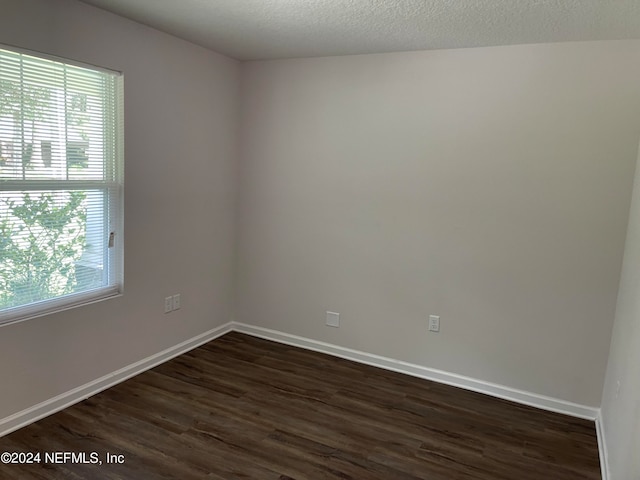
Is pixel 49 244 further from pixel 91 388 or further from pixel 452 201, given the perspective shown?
pixel 452 201

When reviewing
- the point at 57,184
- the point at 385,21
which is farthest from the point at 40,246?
the point at 385,21

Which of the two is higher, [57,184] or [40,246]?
[57,184]

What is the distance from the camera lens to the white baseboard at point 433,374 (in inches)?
123

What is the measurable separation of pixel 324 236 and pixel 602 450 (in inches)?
89.8

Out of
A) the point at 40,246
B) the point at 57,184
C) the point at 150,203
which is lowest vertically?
the point at 40,246

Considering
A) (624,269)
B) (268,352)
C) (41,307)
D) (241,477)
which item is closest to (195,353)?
(268,352)

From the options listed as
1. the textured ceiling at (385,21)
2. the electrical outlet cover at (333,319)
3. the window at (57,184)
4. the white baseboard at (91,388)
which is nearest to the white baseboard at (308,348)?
the white baseboard at (91,388)

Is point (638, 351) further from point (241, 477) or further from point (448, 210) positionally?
point (241, 477)

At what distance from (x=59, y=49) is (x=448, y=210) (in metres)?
2.59

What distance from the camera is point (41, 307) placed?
271 centimetres

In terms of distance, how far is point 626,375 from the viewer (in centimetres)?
228

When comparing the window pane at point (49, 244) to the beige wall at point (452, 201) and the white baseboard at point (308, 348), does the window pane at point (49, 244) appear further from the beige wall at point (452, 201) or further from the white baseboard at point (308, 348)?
the beige wall at point (452, 201)

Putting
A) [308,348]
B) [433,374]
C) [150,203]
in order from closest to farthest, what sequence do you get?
[150,203] → [433,374] → [308,348]

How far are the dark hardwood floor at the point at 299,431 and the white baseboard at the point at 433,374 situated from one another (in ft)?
0.24
